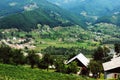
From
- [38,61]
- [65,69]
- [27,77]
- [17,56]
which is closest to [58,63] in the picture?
[65,69]

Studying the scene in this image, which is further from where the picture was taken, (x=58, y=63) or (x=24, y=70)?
(x=58, y=63)

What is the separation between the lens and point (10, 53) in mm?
142500

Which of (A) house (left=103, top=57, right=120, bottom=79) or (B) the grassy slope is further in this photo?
(A) house (left=103, top=57, right=120, bottom=79)

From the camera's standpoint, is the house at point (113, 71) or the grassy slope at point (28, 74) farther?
the house at point (113, 71)

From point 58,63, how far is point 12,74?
1731 inches

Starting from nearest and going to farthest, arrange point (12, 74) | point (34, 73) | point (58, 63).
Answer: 1. point (12, 74)
2. point (34, 73)
3. point (58, 63)

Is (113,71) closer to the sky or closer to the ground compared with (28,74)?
closer to the ground

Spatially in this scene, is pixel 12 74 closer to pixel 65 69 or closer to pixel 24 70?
pixel 24 70

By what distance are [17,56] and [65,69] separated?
128 feet

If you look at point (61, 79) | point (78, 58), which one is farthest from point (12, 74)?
point (78, 58)

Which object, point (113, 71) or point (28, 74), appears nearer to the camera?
point (28, 74)

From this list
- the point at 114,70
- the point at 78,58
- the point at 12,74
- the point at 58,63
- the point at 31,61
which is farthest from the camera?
the point at 31,61

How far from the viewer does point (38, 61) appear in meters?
130

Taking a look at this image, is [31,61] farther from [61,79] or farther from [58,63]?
[61,79]
